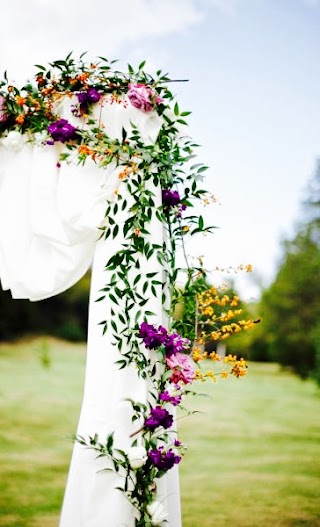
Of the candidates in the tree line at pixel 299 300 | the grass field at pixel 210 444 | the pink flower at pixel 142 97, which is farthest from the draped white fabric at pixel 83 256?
the tree line at pixel 299 300

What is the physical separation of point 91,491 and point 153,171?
1238 mm

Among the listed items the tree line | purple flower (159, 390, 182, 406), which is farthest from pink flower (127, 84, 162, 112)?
the tree line

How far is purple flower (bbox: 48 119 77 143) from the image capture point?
235 cm

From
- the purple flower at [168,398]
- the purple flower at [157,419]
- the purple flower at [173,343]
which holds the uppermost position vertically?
the purple flower at [173,343]

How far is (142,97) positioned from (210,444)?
16.4 feet

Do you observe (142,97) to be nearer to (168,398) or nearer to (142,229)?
(142,229)

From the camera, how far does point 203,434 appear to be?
6.76 m

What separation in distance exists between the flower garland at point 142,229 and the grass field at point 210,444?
2.09 meters

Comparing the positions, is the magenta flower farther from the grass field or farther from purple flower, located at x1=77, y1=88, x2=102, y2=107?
the grass field

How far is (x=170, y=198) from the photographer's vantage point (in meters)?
2.36

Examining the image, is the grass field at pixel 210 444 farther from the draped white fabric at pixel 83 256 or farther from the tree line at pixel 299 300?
the draped white fabric at pixel 83 256

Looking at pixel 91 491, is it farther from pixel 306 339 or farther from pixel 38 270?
pixel 306 339

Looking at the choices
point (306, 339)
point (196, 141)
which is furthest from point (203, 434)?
point (196, 141)

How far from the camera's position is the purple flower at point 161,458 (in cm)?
211
